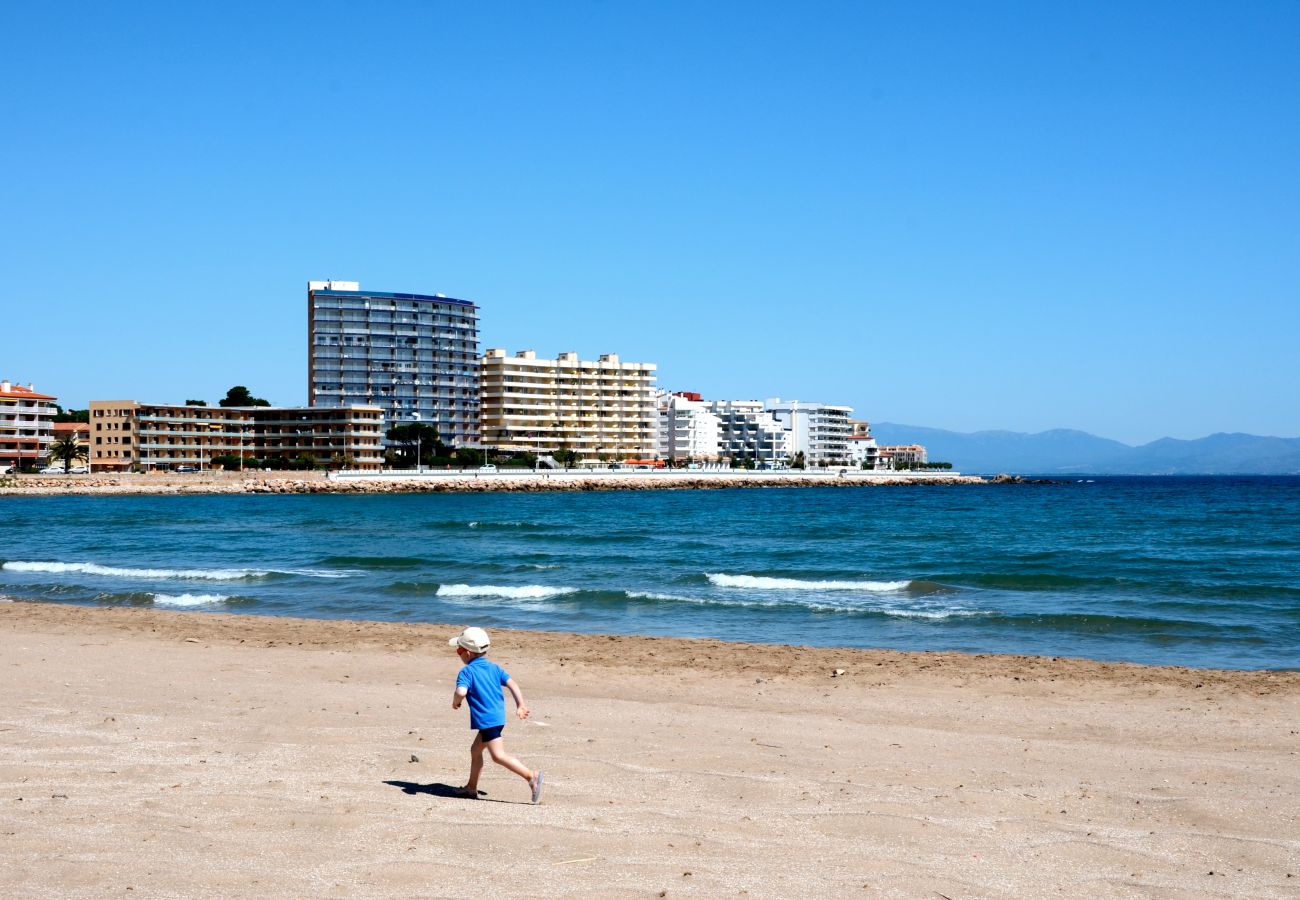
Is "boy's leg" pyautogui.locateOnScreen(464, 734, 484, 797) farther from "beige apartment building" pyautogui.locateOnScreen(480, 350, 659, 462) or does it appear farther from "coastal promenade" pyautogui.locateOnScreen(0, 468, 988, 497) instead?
"beige apartment building" pyautogui.locateOnScreen(480, 350, 659, 462)

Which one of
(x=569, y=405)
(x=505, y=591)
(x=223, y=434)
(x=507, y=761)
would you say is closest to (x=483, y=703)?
(x=507, y=761)

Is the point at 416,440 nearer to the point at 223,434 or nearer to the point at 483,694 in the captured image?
the point at 223,434

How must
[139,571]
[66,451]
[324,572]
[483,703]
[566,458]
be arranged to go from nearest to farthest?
[483,703] → [139,571] → [324,572] → [66,451] → [566,458]

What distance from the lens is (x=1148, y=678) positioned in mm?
15797

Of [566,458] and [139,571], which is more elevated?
[566,458]

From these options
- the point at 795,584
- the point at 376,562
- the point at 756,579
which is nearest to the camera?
the point at 795,584

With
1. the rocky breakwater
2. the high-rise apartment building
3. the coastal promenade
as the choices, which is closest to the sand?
the coastal promenade

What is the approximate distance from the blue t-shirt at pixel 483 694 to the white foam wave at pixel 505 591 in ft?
59.8

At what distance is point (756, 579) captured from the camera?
30.5m

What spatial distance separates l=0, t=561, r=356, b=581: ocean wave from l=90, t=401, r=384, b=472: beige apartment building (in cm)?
10528

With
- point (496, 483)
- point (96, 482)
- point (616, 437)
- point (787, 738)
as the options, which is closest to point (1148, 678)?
point (787, 738)

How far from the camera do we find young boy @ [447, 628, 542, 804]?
859cm

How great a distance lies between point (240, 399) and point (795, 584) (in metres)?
151

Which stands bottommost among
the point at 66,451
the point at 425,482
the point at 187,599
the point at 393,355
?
the point at 187,599
